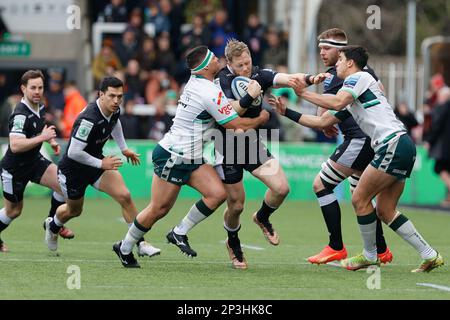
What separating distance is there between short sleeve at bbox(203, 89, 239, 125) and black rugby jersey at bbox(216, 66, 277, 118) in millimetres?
718

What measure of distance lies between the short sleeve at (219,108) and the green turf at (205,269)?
1.52 meters

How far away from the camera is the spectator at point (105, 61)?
25.2 m

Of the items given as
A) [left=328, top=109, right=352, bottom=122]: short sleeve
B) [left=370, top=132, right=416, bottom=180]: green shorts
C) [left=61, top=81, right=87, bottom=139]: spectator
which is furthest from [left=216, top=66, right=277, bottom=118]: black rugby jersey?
[left=61, top=81, right=87, bottom=139]: spectator

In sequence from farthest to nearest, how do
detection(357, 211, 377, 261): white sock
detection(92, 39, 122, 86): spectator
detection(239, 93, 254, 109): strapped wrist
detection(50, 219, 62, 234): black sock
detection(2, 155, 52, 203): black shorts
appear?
1. detection(92, 39, 122, 86): spectator
2. detection(2, 155, 52, 203): black shorts
3. detection(50, 219, 62, 234): black sock
4. detection(357, 211, 377, 261): white sock
5. detection(239, 93, 254, 109): strapped wrist

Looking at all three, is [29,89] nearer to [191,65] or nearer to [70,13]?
[191,65]

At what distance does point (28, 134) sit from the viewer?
13.4 meters

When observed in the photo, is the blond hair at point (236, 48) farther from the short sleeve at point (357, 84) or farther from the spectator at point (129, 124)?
the spectator at point (129, 124)

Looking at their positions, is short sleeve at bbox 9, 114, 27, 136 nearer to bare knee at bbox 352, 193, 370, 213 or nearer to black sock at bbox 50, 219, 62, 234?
black sock at bbox 50, 219, 62, 234

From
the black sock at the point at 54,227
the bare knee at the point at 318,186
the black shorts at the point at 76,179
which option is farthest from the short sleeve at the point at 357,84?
the black sock at the point at 54,227

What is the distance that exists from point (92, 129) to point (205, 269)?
200 centimetres

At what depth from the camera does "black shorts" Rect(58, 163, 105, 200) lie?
12.9 metres

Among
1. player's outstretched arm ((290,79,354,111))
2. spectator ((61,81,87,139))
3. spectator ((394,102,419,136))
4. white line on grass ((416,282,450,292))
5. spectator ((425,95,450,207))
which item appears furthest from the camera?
spectator ((394,102,419,136))
